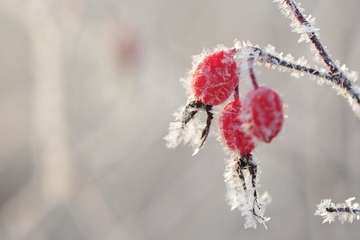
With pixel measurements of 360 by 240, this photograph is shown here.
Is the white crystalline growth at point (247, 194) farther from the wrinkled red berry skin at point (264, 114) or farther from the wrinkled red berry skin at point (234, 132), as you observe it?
the wrinkled red berry skin at point (264, 114)

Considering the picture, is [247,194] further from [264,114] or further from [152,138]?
[152,138]

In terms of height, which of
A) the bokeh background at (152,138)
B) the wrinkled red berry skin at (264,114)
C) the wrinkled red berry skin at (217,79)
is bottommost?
the wrinkled red berry skin at (264,114)

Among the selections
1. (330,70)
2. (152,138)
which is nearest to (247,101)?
(330,70)

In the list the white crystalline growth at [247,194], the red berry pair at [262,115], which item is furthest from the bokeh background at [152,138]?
the red berry pair at [262,115]

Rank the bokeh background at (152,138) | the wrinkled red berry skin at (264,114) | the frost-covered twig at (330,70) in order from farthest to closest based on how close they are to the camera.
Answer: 1. the bokeh background at (152,138)
2. the frost-covered twig at (330,70)
3. the wrinkled red berry skin at (264,114)

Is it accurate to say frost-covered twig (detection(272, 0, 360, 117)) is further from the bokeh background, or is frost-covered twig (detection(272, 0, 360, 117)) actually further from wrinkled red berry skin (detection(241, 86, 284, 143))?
the bokeh background

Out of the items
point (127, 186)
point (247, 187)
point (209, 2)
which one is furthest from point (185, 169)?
point (247, 187)
